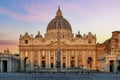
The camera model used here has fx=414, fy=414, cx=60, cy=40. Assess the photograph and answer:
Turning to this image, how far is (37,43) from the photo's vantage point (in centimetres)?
17762

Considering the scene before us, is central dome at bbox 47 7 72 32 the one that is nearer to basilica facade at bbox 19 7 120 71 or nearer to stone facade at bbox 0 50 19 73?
basilica facade at bbox 19 7 120 71

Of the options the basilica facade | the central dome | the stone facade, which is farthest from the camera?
the central dome

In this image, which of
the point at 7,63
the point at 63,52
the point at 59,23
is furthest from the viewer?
the point at 59,23

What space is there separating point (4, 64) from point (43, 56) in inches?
775

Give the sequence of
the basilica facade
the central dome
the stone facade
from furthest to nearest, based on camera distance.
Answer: the central dome
the basilica facade
the stone facade

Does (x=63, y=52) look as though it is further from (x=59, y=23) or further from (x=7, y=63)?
(x=7, y=63)

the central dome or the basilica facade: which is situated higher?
the central dome

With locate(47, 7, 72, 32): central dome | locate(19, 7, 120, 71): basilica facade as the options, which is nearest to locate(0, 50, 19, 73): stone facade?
locate(19, 7, 120, 71): basilica facade

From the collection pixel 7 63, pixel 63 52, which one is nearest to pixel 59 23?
pixel 63 52

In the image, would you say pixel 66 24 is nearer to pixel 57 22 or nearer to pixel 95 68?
pixel 57 22

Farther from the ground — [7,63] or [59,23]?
[59,23]

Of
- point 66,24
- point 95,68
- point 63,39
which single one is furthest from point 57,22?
point 95,68

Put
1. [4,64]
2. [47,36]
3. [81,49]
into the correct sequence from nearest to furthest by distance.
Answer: [4,64], [81,49], [47,36]

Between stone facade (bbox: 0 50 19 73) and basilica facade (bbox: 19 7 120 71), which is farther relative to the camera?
basilica facade (bbox: 19 7 120 71)
